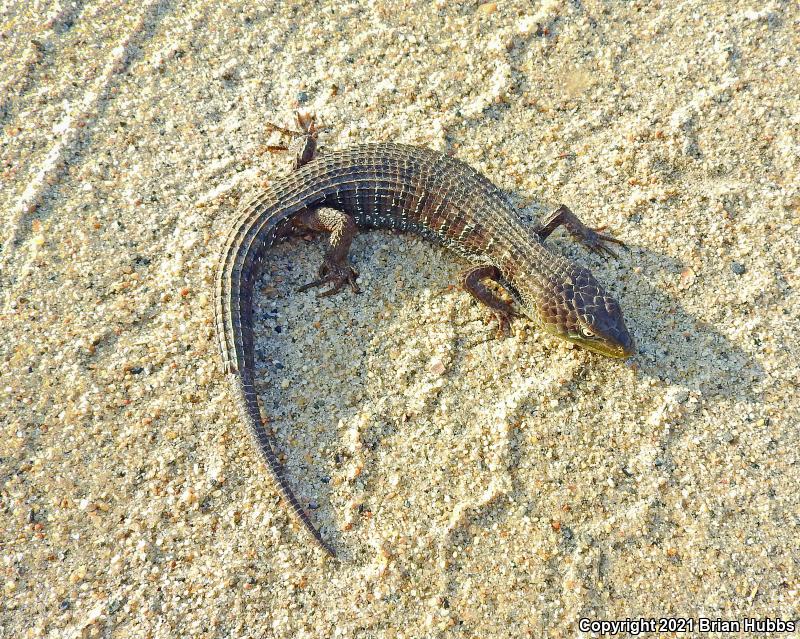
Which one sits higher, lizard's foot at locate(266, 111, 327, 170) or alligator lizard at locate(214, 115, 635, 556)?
lizard's foot at locate(266, 111, 327, 170)

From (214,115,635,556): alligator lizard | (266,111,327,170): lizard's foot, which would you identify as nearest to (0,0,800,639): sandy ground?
(266,111,327,170): lizard's foot

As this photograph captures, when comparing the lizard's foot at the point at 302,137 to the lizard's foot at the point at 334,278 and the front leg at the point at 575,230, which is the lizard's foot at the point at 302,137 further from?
the front leg at the point at 575,230

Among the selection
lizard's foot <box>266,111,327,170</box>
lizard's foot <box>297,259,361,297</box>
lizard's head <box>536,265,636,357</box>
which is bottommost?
lizard's head <box>536,265,636,357</box>

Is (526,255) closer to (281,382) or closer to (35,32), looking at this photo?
(281,382)

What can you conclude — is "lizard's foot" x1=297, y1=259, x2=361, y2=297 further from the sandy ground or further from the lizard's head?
the lizard's head

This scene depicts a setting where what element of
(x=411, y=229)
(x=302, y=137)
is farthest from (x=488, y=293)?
(x=302, y=137)

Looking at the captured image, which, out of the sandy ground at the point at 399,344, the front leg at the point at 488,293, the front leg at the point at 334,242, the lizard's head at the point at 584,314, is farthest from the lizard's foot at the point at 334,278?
the lizard's head at the point at 584,314
